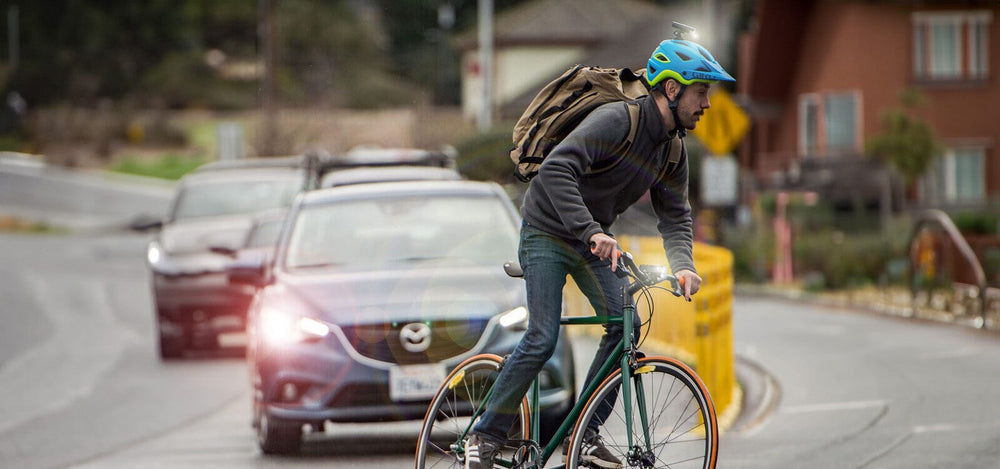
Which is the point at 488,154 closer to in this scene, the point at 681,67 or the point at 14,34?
the point at 681,67

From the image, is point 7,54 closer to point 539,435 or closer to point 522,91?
point 522,91

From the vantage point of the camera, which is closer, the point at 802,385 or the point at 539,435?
the point at 539,435

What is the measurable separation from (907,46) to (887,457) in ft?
94.4

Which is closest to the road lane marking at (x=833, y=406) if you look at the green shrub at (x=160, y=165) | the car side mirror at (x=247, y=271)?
the car side mirror at (x=247, y=271)

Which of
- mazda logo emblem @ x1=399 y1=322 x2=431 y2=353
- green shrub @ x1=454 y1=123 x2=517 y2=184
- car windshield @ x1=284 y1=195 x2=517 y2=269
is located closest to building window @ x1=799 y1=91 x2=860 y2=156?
green shrub @ x1=454 y1=123 x2=517 y2=184

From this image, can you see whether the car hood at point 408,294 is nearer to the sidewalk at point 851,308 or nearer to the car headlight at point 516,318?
the car headlight at point 516,318

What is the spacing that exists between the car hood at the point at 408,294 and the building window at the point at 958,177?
2782 centimetres

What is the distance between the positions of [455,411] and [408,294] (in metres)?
2.21

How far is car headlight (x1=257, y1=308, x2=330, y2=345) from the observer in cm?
824

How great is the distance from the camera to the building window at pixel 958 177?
34.9 m

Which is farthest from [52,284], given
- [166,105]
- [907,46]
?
[166,105]

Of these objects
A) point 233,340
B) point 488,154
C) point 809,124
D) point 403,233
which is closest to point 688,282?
point 403,233

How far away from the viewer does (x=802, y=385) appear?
11562 mm

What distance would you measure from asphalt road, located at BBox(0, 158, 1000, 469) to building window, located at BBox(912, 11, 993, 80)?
14.8 meters
